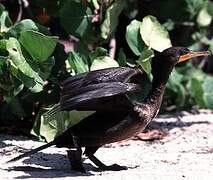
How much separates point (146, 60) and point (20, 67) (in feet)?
2.23

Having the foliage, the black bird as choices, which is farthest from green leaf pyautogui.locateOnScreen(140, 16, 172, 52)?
the black bird

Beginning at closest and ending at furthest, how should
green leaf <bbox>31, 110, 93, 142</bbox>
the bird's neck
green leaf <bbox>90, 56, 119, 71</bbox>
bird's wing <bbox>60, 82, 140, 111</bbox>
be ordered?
bird's wing <bbox>60, 82, 140, 111</bbox> → the bird's neck → green leaf <bbox>31, 110, 93, 142</bbox> → green leaf <bbox>90, 56, 119, 71</bbox>

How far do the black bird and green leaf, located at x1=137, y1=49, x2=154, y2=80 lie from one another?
1.18 ft

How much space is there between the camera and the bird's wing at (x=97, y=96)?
2.87 meters

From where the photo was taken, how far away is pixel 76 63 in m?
3.58

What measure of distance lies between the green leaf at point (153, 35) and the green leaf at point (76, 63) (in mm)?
364

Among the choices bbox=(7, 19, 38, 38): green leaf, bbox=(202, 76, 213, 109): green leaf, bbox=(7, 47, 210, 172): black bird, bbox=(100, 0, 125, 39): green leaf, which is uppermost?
bbox=(7, 19, 38, 38): green leaf

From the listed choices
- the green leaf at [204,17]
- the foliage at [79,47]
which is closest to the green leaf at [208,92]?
the foliage at [79,47]

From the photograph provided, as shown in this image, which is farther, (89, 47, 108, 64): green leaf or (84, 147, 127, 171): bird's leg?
(89, 47, 108, 64): green leaf

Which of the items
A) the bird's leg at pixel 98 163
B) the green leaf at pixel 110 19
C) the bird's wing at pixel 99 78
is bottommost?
the bird's leg at pixel 98 163

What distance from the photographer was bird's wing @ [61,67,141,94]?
2.98 meters

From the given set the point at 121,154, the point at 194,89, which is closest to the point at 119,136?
the point at 121,154

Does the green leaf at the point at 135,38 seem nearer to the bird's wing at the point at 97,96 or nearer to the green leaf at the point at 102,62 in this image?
the green leaf at the point at 102,62

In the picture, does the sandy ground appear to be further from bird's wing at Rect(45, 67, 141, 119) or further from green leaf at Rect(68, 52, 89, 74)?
green leaf at Rect(68, 52, 89, 74)
